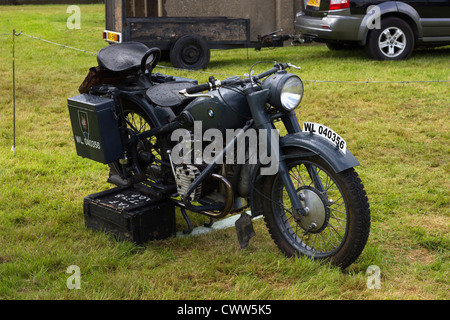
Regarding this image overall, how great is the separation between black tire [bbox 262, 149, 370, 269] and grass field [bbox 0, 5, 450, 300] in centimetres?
11

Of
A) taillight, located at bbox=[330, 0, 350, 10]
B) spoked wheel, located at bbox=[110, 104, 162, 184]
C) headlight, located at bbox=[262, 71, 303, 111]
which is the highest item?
taillight, located at bbox=[330, 0, 350, 10]

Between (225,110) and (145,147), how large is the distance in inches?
37.9

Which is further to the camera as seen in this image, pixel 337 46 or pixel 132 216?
pixel 337 46

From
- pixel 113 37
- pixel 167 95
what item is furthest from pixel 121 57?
pixel 113 37

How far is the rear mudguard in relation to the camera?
3348mm

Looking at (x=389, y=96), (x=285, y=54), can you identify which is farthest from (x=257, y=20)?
(x=389, y=96)

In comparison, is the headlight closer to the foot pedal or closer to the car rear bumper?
the foot pedal

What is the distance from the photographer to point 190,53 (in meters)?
9.85

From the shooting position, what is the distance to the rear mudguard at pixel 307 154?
3.35 meters

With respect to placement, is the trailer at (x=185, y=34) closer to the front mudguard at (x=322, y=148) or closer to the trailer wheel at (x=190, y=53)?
the trailer wheel at (x=190, y=53)

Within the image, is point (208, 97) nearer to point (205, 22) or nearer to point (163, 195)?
point (163, 195)

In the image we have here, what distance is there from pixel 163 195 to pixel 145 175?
0.32m

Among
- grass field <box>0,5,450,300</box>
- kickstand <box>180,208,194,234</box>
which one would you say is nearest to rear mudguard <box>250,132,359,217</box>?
grass field <box>0,5,450,300</box>

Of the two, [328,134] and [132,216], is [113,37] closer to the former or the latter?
[132,216]
